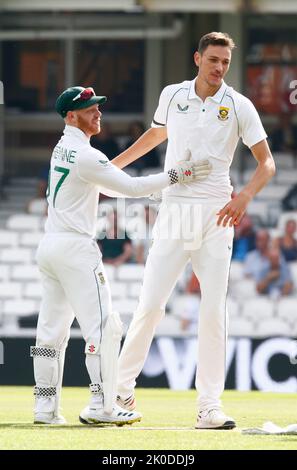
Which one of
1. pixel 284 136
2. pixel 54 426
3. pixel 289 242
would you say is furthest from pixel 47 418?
pixel 284 136

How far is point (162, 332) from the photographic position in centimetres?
1430

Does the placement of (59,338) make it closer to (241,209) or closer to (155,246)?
(155,246)

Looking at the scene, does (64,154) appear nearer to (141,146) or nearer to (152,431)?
(141,146)

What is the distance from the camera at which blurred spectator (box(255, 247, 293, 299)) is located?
14914 millimetres

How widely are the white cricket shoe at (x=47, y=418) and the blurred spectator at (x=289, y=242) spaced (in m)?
8.14

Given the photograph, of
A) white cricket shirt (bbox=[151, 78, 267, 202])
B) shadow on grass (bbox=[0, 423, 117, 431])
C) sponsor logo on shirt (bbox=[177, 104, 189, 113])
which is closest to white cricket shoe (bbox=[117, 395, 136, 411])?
shadow on grass (bbox=[0, 423, 117, 431])

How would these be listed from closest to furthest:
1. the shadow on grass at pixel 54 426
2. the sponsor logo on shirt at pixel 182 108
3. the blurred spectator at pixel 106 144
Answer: the shadow on grass at pixel 54 426 → the sponsor logo on shirt at pixel 182 108 → the blurred spectator at pixel 106 144

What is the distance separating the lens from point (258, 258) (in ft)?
49.4

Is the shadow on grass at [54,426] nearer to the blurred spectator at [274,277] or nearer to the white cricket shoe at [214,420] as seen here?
the white cricket shoe at [214,420]

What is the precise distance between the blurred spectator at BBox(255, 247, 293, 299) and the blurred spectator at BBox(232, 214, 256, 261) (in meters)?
0.37

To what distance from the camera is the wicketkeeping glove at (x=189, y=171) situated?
7051 millimetres

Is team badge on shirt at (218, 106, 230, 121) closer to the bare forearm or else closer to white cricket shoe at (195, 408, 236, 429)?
the bare forearm

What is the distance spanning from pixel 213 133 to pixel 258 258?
8.01 m

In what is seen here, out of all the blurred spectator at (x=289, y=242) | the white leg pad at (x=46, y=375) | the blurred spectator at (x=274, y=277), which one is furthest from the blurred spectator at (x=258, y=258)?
the white leg pad at (x=46, y=375)
